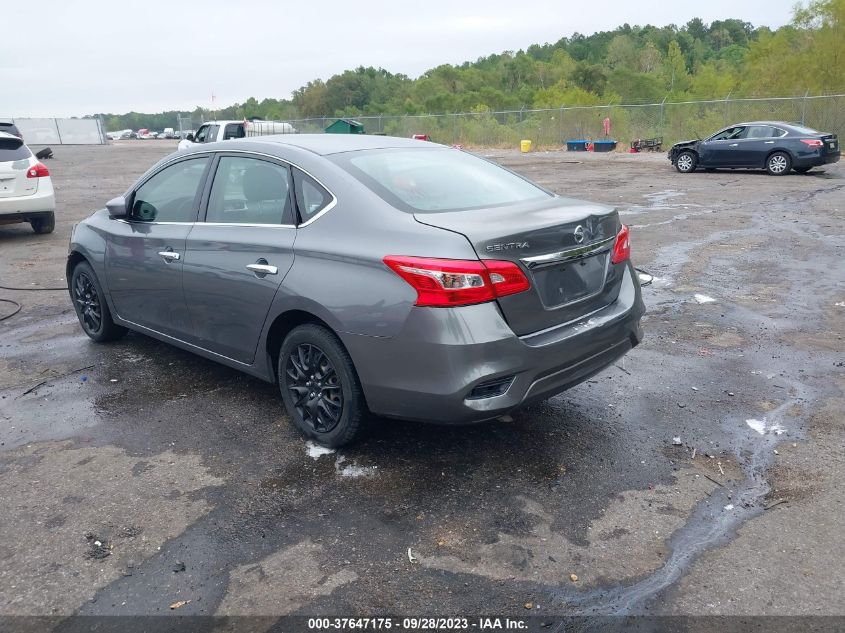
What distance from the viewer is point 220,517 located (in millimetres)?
3363

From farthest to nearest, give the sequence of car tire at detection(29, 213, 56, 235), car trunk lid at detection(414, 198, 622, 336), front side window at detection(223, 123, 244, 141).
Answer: front side window at detection(223, 123, 244, 141) < car tire at detection(29, 213, 56, 235) < car trunk lid at detection(414, 198, 622, 336)

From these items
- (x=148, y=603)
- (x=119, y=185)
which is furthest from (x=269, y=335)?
(x=119, y=185)

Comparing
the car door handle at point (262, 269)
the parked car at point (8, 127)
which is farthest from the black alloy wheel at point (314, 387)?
the parked car at point (8, 127)

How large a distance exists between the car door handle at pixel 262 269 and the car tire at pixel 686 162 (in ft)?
65.7

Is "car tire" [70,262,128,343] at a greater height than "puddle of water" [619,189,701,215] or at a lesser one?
greater

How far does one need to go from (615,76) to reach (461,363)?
7023cm

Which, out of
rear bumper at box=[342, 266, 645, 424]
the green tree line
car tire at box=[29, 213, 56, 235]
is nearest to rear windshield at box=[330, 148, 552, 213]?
rear bumper at box=[342, 266, 645, 424]

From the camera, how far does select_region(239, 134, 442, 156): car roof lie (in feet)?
14.1

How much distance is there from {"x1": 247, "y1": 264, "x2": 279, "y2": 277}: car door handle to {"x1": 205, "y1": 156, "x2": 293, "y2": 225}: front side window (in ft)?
0.92

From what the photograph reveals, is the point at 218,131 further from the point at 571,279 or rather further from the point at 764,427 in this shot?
the point at 764,427

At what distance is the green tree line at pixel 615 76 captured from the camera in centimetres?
3609

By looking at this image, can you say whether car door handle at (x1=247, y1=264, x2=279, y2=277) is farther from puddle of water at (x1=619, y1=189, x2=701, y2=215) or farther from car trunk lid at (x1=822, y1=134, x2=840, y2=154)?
car trunk lid at (x1=822, y1=134, x2=840, y2=154)

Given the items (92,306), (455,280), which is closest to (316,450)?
(455,280)

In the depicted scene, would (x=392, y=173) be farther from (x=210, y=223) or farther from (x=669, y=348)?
(x=669, y=348)
